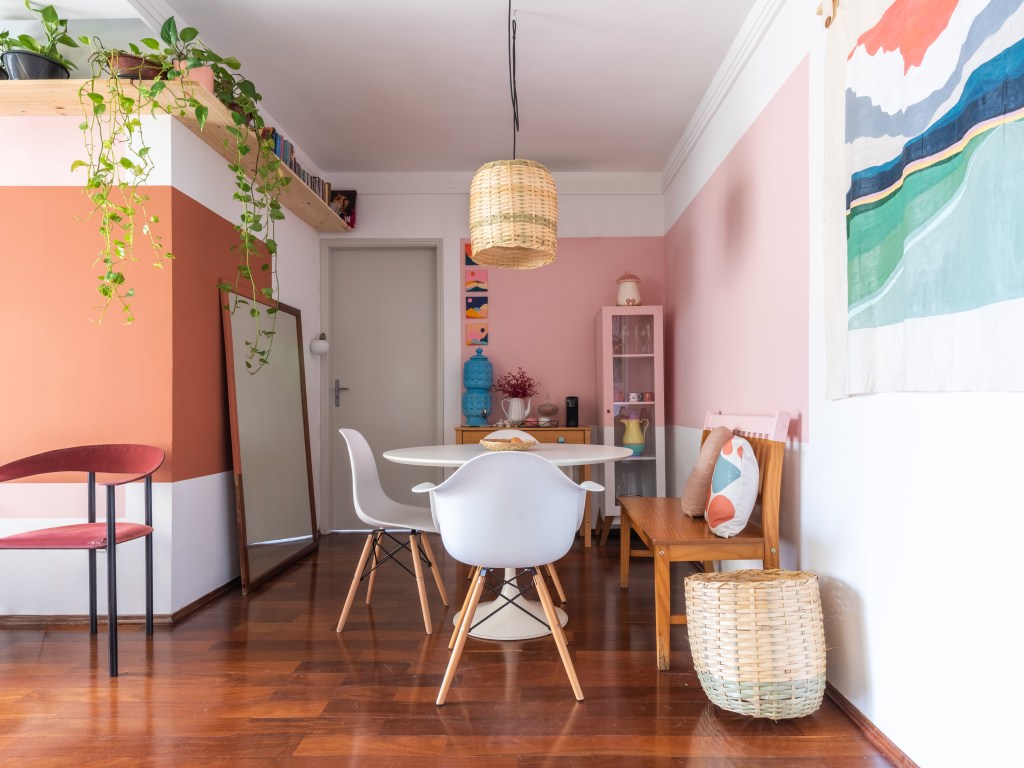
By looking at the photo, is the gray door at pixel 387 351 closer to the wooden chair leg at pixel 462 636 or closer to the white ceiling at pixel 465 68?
the white ceiling at pixel 465 68

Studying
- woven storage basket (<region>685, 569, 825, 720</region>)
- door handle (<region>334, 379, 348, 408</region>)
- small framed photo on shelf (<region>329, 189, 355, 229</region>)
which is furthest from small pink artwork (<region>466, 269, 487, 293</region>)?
woven storage basket (<region>685, 569, 825, 720</region>)

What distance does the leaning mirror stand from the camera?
139 inches

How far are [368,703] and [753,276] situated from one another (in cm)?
236

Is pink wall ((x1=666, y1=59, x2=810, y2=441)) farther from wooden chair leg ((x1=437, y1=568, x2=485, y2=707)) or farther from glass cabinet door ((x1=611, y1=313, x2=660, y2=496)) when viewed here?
wooden chair leg ((x1=437, y1=568, x2=485, y2=707))

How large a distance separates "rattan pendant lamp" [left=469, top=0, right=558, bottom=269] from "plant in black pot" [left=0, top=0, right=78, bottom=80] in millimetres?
1730

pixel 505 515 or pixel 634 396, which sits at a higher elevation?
pixel 634 396

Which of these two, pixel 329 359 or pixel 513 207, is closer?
pixel 513 207

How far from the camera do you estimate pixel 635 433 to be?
4.73 meters

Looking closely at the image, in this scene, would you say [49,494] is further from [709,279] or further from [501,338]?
[709,279]

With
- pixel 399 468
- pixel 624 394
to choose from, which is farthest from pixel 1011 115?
pixel 399 468

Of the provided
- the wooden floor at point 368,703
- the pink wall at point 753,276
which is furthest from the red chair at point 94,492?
the pink wall at point 753,276

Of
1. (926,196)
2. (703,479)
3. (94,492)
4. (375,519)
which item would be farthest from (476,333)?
(926,196)

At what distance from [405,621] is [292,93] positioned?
294cm

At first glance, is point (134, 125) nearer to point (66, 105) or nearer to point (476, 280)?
point (66, 105)
